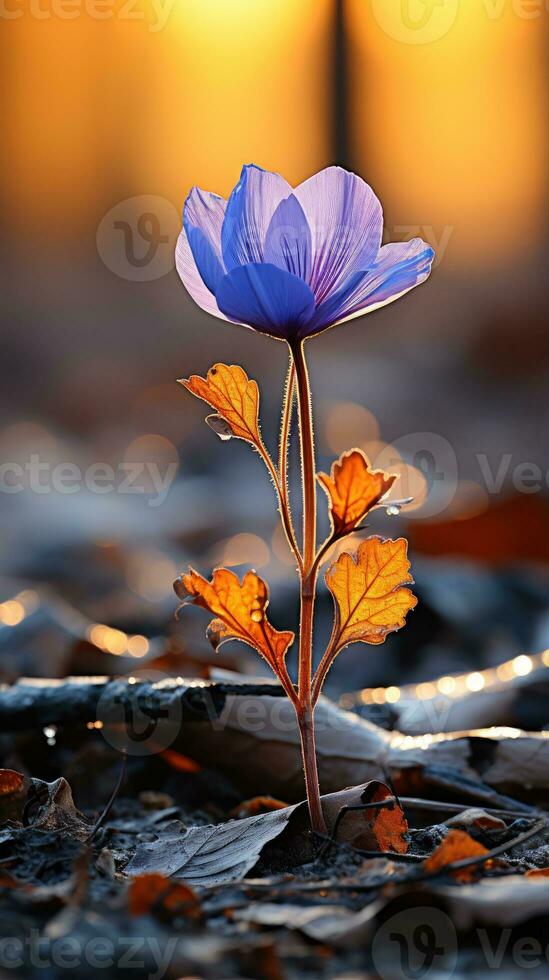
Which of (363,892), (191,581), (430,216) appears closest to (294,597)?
(191,581)

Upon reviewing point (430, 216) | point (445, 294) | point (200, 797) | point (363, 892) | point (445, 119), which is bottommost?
point (200, 797)

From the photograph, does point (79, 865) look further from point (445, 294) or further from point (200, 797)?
point (445, 294)

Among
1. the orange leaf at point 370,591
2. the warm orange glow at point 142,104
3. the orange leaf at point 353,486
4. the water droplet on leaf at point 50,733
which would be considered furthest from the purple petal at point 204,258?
the warm orange glow at point 142,104

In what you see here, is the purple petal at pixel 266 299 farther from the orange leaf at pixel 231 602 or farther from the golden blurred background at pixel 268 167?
the golden blurred background at pixel 268 167

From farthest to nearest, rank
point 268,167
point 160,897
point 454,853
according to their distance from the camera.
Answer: point 268,167 < point 454,853 < point 160,897

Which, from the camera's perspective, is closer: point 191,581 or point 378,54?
point 191,581

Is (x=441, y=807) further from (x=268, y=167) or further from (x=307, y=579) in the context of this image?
(x=268, y=167)

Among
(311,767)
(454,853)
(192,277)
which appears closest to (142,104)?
(192,277)
